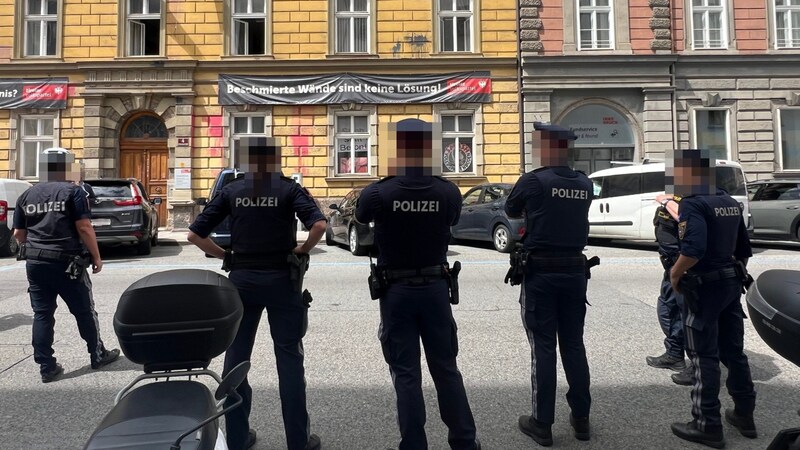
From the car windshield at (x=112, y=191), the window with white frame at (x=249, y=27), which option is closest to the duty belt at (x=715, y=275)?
the car windshield at (x=112, y=191)

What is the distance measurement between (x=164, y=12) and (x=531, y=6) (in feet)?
42.3

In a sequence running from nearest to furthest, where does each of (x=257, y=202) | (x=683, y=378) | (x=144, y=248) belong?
(x=257, y=202) → (x=683, y=378) → (x=144, y=248)

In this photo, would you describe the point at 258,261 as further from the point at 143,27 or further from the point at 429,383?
the point at 143,27

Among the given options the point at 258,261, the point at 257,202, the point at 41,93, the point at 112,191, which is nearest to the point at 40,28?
the point at 41,93

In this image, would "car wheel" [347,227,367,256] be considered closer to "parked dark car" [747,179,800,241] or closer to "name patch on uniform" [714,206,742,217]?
"name patch on uniform" [714,206,742,217]

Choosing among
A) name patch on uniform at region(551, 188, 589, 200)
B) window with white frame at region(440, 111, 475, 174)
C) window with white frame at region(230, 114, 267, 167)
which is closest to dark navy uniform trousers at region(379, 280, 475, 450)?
name patch on uniform at region(551, 188, 589, 200)

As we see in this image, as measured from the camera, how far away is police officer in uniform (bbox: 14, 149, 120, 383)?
14.9 ft

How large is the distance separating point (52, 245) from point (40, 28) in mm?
19144

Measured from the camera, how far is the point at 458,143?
63.5 ft

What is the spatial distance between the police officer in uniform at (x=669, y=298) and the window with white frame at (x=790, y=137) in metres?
18.8

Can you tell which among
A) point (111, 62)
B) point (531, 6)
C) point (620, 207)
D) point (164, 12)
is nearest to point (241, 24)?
point (164, 12)

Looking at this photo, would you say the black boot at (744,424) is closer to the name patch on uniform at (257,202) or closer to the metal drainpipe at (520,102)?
the name patch on uniform at (257,202)

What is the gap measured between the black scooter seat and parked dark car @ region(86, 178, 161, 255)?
34.4ft

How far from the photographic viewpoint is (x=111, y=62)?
18.8m
